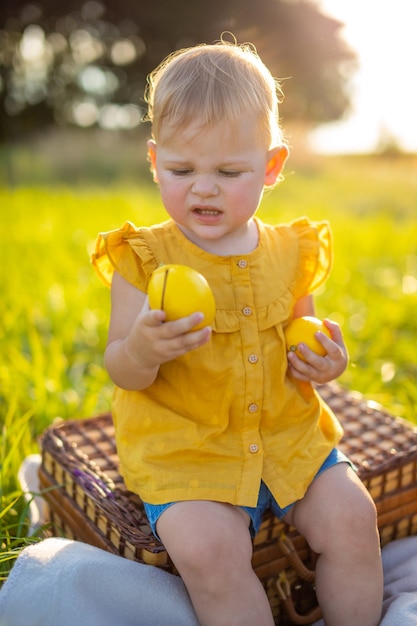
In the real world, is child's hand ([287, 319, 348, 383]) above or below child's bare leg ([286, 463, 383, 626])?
above

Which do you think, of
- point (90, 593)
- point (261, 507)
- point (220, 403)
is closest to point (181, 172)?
point (220, 403)

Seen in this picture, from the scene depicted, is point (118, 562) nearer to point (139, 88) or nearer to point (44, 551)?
point (44, 551)

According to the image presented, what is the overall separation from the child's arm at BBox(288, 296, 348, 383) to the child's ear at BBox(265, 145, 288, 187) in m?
0.40

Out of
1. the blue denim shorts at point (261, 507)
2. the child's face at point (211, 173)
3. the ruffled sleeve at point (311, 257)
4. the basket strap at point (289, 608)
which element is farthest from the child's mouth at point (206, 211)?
the basket strap at point (289, 608)

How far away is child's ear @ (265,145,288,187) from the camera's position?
67.6 inches

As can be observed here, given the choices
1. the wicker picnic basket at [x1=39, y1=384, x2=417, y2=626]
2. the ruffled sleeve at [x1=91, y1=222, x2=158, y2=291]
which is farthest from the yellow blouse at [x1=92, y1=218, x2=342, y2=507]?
the wicker picnic basket at [x1=39, y1=384, x2=417, y2=626]

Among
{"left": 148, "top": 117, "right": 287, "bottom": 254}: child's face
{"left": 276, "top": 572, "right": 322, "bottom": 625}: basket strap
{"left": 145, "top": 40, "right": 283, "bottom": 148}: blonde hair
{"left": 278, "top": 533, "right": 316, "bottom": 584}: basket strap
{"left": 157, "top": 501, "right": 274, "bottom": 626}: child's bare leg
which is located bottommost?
{"left": 276, "top": 572, "right": 322, "bottom": 625}: basket strap

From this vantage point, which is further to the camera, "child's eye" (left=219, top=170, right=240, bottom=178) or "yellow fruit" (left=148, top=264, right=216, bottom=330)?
"child's eye" (left=219, top=170, right=240, bottom=178)

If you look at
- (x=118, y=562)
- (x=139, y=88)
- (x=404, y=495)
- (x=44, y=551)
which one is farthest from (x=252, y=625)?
(x=139, y=88)

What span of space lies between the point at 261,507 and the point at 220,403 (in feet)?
0.91

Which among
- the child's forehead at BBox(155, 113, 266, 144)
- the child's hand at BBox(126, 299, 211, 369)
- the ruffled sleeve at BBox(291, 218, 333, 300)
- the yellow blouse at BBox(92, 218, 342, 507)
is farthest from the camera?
the ruffled sleeve at BBox(291, 218, 333, 300)

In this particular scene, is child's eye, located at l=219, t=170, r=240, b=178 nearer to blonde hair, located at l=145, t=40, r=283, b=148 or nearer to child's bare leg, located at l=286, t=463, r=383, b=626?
blonde hair, located at l=145, t=40, r=283, b=148

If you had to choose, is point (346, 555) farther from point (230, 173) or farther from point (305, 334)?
point (230, 173)

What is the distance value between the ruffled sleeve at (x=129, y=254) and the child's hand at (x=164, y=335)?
202mm
